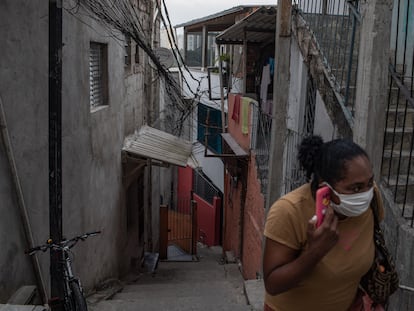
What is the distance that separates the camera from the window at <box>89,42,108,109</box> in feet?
26.8

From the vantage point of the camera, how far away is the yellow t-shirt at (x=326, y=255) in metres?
2.15

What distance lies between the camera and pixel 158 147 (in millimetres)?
10859

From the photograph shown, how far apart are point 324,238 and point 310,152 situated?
0.49 metres

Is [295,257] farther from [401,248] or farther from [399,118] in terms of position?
[399,118]

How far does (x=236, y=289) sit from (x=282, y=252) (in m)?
6.61

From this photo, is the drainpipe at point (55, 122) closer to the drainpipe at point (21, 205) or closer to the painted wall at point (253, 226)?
the drainpipe at point (21, 205)

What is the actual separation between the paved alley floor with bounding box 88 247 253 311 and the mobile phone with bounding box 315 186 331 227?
4261 mm

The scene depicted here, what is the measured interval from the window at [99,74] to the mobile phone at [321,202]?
6524mm

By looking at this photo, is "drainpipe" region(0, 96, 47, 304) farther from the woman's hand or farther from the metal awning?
the metal awning

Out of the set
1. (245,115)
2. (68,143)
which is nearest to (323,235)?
(68,143)

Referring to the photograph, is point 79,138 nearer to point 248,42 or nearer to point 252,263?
point 252,263

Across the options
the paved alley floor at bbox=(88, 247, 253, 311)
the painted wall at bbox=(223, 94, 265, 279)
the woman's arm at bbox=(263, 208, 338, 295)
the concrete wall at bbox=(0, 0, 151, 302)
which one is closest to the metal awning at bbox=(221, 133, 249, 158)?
the painted wall at bbox=(223, 94, 265, 279)

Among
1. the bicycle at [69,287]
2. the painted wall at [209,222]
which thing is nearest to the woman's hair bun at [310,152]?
the bicycle at [69,287]

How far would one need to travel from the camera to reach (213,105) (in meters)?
17.6
